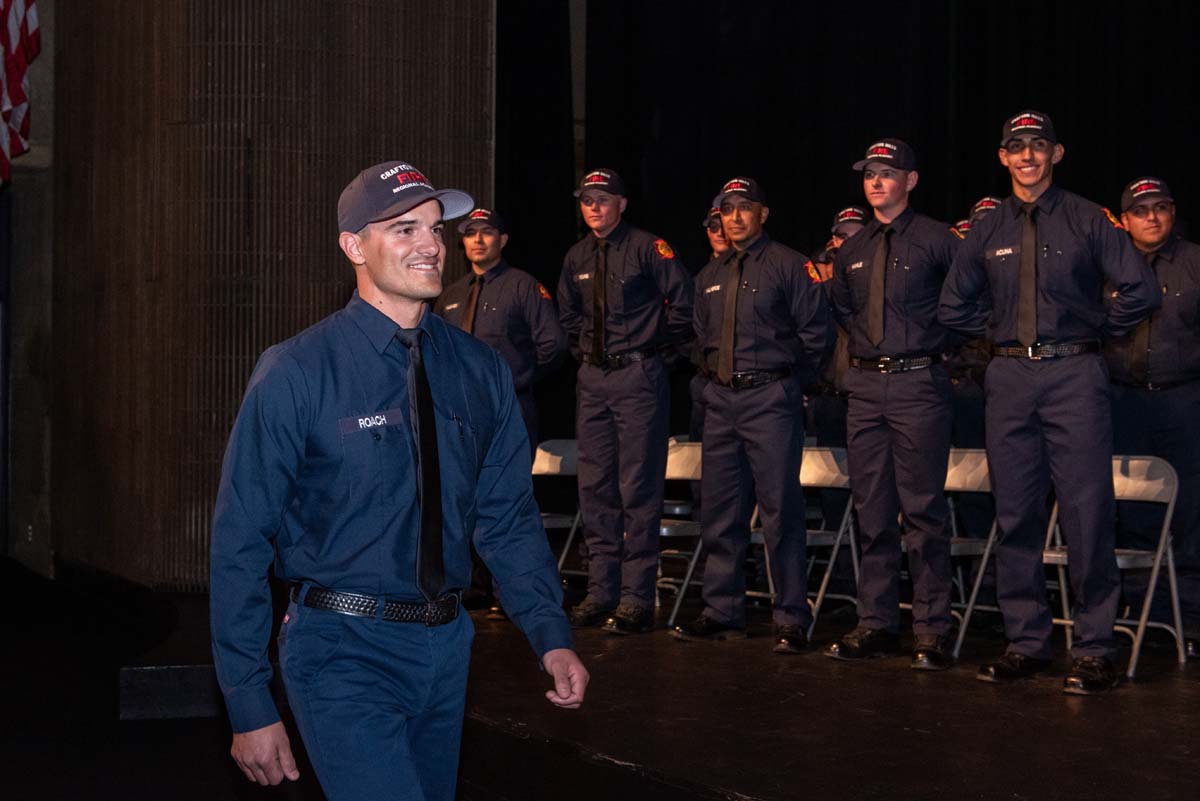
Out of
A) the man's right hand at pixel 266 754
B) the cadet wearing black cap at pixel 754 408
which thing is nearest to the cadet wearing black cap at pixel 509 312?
the cadet wearing black cap at pixel 754 408

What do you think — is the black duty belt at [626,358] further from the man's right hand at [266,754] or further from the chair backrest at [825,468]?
the man's right hand at [266,754]

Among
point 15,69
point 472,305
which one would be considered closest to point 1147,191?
point 472,305

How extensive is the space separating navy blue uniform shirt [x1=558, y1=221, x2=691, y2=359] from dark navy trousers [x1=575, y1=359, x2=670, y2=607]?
124 millimetres

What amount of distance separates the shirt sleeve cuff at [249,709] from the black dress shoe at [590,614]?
4.45 meters

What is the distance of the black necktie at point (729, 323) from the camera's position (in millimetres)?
6336

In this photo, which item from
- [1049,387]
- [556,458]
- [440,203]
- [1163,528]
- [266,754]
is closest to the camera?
[266,754]

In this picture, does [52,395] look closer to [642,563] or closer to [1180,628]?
[642,563]

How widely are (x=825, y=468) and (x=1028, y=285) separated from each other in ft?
5.51

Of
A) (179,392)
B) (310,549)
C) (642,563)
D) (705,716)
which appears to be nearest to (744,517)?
(642,563)

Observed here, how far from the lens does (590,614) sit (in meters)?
6.82

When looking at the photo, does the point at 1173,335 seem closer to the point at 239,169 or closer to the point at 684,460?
the point at 684,460

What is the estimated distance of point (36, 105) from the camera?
36.3ft

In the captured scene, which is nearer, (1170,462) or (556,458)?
(1170,462)

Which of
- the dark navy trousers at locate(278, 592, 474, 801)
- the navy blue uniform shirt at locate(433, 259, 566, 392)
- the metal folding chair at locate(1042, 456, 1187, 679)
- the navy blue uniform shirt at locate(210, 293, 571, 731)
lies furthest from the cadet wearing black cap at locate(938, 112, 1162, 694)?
the dark navy trousers at locate(278, 592, 474, 801)
